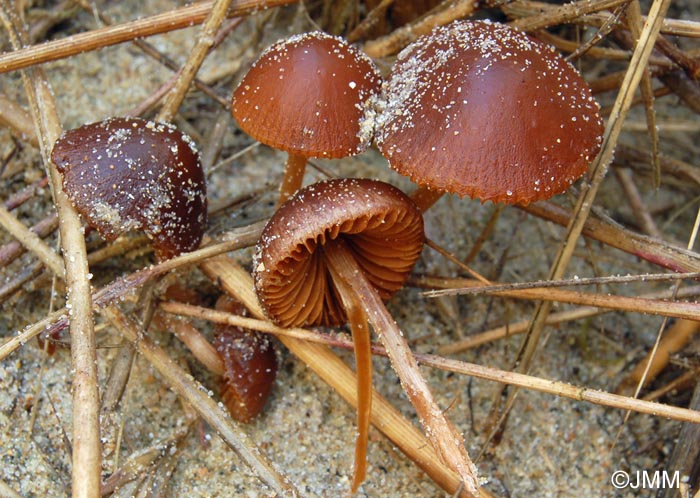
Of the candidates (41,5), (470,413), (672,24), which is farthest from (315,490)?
(41,5)

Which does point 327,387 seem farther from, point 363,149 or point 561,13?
point 561,13

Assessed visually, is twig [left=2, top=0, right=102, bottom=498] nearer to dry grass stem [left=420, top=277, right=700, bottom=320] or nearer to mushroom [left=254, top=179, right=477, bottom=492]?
mushroom [left=254, top=179, right=477, bottom=492]

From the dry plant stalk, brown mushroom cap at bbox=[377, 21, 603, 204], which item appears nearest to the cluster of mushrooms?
brown mushroom cap at bbox=[377, 21, 603, 204]

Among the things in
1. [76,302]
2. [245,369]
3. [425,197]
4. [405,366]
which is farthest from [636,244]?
[76,302]

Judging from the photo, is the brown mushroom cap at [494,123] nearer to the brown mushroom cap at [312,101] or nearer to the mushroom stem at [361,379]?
the brown mushroom cap at [312,101]

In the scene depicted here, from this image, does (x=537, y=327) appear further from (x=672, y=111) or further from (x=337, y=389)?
(x=672, y=111)

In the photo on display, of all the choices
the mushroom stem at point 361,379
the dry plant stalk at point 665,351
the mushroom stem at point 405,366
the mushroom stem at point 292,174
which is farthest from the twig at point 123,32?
the dry plant stalk at point 665,351

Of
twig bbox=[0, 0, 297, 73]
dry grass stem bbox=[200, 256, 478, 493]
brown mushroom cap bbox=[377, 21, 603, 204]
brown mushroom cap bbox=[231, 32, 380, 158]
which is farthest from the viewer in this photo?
twig bbox=[0, 0, 297, 73]
